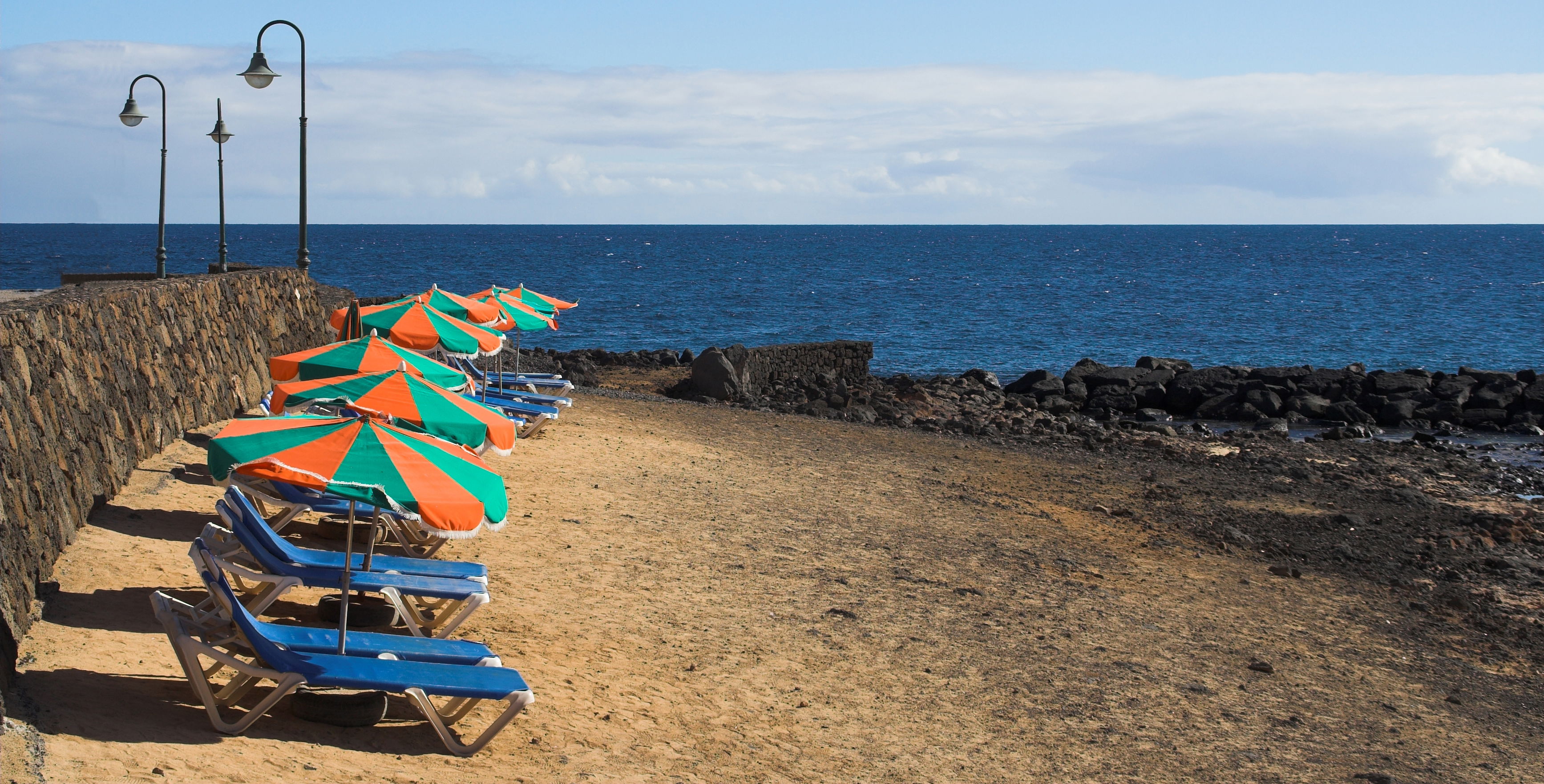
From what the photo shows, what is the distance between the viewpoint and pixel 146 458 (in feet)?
35.4

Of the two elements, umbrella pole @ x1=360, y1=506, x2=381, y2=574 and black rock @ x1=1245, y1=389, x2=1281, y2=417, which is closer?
umbrella pole @ x1=360, y1=506, x2=381, y2=574

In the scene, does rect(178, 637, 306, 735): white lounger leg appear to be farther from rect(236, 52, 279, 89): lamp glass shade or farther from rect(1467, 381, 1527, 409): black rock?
rect(1467, 381, 1527, 409): black rock

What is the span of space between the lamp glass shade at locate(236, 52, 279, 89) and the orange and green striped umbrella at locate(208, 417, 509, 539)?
13310 millimetres

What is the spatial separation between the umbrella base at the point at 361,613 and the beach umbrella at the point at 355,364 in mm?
2280

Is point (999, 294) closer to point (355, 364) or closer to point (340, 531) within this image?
point (355, 364)

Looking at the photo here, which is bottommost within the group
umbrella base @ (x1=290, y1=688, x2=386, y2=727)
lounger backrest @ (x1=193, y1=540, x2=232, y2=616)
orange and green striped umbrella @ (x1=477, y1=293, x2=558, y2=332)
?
umbrella base @ (x1=290, y1=688, x2=386, y2=727)

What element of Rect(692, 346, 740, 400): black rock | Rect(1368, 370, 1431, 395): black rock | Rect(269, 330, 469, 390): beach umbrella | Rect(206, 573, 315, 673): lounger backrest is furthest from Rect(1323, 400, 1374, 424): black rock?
Rect(206, 573, 315, 673): lounger backrest

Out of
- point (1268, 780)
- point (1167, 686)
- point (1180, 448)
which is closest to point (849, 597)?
point (1167, 686)

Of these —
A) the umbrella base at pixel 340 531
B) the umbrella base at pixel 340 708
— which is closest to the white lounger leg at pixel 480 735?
the umbrella base at pixel 340 708

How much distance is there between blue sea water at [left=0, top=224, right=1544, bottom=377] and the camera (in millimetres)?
45062

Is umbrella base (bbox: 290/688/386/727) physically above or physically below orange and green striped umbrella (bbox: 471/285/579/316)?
below

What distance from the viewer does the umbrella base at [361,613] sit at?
25.4ft

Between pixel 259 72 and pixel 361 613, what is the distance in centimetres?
1266

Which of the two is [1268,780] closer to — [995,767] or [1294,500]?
[995,767]
